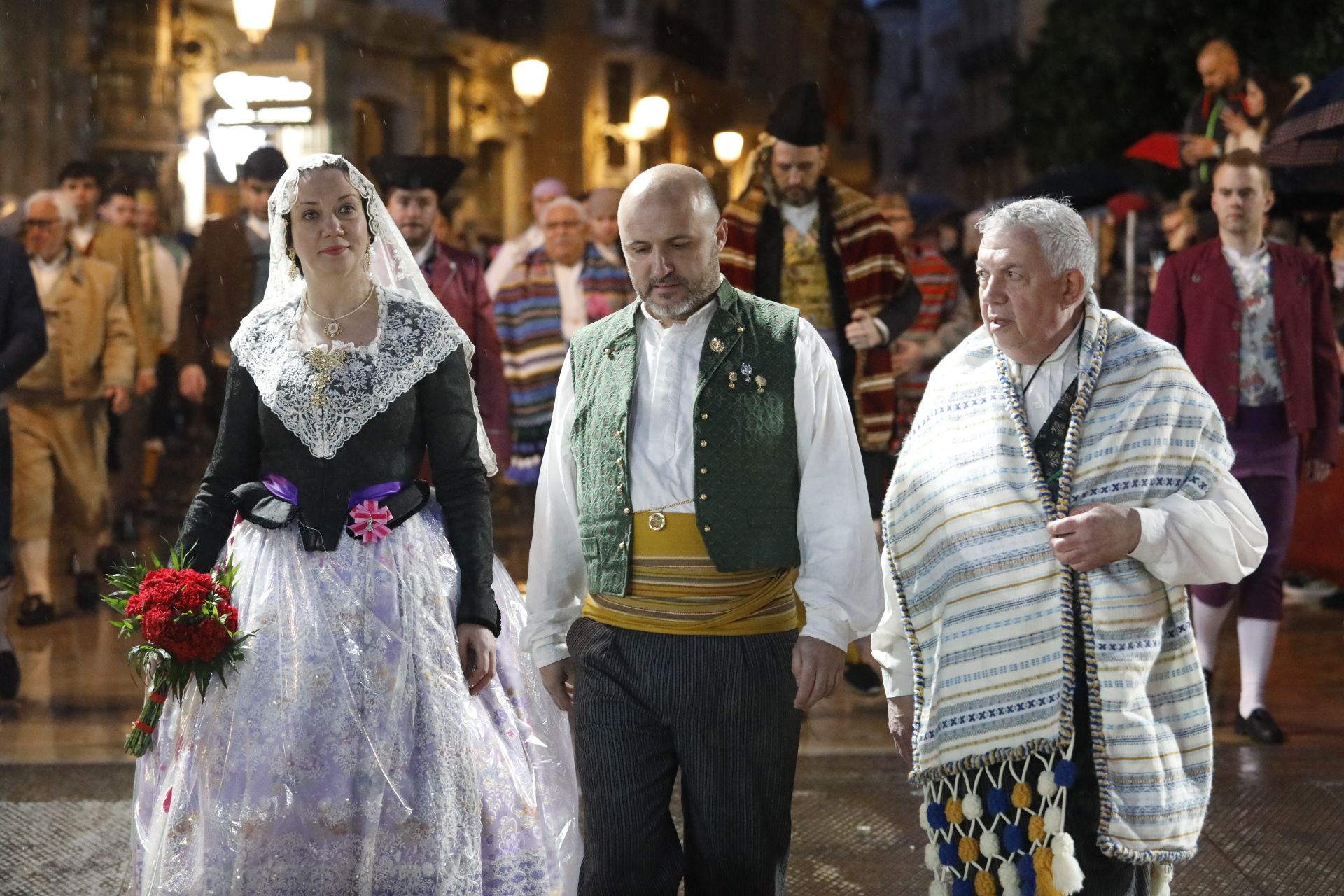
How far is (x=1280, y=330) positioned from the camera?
643 cm

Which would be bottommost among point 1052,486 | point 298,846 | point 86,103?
point 298,846

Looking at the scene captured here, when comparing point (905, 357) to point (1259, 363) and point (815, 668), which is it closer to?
point (1259, 363)

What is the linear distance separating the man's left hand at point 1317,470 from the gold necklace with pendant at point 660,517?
3828 mm

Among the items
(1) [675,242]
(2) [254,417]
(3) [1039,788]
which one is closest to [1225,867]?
(3) [1039,788]

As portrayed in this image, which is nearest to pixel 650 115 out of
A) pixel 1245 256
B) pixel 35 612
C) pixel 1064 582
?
pixel 35 612

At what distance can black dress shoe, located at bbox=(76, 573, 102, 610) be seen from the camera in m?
8.93

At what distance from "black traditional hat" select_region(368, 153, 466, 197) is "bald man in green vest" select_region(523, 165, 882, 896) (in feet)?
11.1

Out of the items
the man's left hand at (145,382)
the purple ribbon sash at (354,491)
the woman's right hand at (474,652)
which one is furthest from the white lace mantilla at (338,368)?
the man's left hand at (145,382)

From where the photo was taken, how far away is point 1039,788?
3443 millimetres

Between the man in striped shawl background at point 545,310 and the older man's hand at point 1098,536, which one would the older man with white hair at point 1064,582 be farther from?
the man in striped shawl background at point 545,310

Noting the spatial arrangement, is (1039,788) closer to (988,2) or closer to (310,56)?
(310,56)

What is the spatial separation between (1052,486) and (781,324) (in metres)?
0.68

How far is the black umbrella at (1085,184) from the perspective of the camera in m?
14.4

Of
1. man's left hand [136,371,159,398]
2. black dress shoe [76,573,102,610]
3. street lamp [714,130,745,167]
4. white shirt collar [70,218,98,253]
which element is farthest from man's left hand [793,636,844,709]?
street lamp [714,130,745,167]
